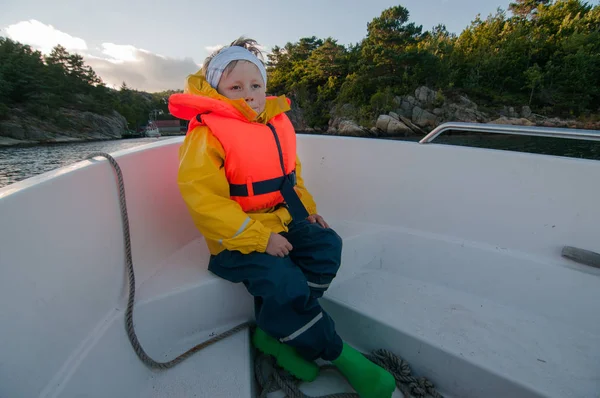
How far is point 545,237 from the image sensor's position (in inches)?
50.6

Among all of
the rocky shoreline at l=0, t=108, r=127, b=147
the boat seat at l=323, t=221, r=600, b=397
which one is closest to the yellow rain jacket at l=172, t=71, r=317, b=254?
→ the boat seat at l=323, t=221, r=600, b=397

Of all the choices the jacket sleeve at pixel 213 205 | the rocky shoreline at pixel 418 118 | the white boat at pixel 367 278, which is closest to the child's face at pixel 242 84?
the jacket sleeve at pixel 213 205

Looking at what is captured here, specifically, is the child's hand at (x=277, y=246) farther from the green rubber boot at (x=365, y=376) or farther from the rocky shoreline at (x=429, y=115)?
the rocky shoreline at (x=429, y=115)

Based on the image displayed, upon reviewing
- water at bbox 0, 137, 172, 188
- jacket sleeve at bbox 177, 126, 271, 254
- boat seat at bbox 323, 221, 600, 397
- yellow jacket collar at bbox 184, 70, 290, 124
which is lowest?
water at bbox 0, 137, 172, 188

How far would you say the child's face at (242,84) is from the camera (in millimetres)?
1140

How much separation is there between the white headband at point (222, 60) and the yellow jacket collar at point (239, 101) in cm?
3

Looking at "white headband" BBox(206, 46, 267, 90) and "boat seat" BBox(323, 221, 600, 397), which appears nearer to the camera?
"boat seat" BBox(323, 221, 600, 397)

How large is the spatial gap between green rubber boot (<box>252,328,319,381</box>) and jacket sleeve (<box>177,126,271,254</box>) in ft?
1.07

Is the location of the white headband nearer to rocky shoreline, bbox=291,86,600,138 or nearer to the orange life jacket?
the orange life jacket

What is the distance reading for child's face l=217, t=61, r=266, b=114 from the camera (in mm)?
1140

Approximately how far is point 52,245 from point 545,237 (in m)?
1.73

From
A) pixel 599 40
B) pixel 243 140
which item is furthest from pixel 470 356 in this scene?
pixel 599 40

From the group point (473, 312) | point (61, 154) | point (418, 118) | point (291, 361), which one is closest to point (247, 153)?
point (291, 361)

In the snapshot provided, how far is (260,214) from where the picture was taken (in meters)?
1.11
